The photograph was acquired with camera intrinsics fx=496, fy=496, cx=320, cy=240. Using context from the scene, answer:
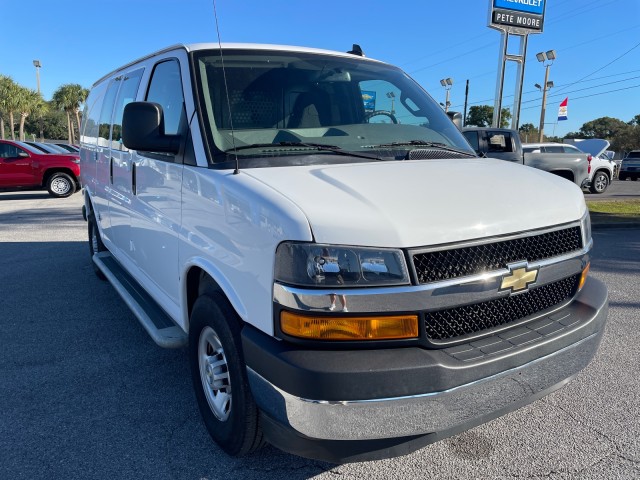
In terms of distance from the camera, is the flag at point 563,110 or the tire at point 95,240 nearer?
the tire at point 95,240

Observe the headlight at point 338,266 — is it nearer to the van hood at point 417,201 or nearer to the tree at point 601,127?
the van hood at point 417,201

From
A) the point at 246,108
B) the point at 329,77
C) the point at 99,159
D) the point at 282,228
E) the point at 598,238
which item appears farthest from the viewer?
the point at 598,238

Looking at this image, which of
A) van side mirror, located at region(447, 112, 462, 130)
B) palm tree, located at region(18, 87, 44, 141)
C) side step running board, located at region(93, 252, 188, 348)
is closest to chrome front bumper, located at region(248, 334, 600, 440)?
side step running board, located at region(93, 252, 188, 348)

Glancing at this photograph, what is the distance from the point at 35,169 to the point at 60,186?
823 mm

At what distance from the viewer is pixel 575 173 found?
53.5ft

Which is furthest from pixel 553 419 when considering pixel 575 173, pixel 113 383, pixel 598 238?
pixel 575 173

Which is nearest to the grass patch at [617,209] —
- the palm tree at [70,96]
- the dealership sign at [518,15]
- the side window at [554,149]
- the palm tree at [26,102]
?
the side window at [554,149]

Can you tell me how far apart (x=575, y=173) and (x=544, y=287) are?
15.8m

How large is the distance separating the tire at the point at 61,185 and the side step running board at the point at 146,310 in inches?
458

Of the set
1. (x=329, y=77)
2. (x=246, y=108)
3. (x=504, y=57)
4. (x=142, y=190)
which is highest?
(x=504, y=57)

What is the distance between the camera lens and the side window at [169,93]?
303 cm

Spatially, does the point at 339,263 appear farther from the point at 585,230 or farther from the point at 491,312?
the point at 585,230

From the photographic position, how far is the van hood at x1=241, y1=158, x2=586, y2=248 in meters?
1.96

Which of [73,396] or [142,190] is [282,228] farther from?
[73,396]
